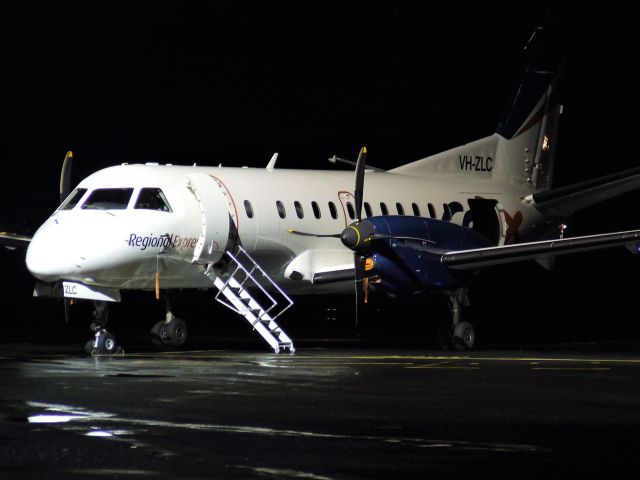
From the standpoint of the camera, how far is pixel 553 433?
11.1 meters

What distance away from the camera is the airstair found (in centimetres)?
2300

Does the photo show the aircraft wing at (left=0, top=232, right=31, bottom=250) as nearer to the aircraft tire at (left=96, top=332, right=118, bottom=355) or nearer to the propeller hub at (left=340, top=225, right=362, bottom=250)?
the aircraft tire at (left=96, top=332, right=118, bottom=355)

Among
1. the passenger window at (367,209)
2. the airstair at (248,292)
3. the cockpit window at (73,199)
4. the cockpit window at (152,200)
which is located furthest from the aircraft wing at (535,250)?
the cockpit window at (73,199)

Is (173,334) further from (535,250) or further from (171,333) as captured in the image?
(535,250)

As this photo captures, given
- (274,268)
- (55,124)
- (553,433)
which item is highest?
(55,124)

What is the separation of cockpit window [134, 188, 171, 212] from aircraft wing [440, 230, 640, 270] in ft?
17.4

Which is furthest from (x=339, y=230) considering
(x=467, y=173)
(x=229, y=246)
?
(x=467, y=173)

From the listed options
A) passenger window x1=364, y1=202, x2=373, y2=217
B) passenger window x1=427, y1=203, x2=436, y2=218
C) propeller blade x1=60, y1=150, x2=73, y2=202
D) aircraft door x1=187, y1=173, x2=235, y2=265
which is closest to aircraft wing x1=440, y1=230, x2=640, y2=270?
passenger window x1=364, y1=202, x2=373, y2=217

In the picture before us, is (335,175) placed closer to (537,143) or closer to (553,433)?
(537,143)

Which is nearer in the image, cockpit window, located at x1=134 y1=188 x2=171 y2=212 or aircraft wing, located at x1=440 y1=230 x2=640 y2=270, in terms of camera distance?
aircraft wing, located at x1=440 y1=230 x2=640 y2=270

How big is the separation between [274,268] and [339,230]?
2057mm

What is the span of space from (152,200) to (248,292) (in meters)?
2.48

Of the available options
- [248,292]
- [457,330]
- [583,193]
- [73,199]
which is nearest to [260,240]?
[248,292]

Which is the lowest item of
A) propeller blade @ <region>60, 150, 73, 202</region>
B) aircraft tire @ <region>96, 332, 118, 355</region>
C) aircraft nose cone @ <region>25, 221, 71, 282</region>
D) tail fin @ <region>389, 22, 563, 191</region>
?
aircraft tire @ <region>96, 332, 118, 355</region>
